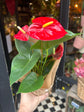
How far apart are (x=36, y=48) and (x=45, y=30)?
0.23 ft

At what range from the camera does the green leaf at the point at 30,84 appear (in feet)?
1.33

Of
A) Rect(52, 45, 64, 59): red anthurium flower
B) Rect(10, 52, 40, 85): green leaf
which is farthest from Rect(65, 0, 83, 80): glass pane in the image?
Rect(10, 52, 40, 85): green leaf

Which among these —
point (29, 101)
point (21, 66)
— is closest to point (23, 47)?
point (21, 66)

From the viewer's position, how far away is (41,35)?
0.32 meters

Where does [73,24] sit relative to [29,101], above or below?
above

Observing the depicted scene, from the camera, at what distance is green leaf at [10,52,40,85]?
1.14 ft

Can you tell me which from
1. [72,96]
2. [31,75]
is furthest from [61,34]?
[72,96]

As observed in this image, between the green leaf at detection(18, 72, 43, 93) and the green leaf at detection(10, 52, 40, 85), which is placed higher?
the green leaf at detection(10, 52, 40, 85)

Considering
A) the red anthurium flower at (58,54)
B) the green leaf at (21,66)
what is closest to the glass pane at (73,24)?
the red anthurium flower at (58,54)

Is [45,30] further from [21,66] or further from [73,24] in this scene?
[73,24]

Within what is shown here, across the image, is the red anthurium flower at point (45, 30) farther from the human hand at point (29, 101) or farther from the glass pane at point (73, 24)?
the glass pane at point (73, 24)

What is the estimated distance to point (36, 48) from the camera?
0.36 meters

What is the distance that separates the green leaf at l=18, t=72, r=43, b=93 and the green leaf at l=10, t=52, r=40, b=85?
0.07m

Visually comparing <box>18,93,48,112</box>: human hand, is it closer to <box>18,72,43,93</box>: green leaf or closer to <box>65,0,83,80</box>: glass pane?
<box>18,72,43,93</box>: green leaf
